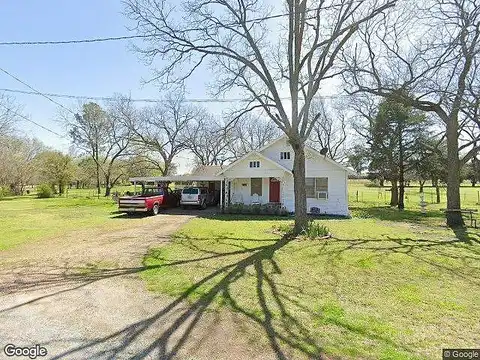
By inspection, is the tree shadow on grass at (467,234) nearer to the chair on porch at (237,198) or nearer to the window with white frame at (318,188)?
the window with white frame at (318,188)

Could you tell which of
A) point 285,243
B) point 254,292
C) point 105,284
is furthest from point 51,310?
point 285,243

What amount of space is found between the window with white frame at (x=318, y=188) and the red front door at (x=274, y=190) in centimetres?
209

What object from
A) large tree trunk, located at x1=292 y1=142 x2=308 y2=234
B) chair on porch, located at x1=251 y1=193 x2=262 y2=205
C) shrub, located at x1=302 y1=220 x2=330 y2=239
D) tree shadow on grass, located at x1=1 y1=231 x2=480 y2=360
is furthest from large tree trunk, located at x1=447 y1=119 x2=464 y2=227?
chair on porch, located at x1=251 y1=193 x2=262 y2=205

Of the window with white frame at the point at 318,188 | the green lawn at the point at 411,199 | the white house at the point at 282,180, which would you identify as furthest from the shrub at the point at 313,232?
the green lawn at the point at 411,199

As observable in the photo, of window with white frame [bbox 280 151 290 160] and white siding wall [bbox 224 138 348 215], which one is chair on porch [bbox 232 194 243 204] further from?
window with white frame [bbox 280 151 290 160]

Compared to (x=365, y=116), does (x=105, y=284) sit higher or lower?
lower

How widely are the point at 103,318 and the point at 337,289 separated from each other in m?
3.96

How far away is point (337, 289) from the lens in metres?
5.70

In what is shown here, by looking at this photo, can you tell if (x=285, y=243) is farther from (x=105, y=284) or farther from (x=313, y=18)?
(x=313, y=18)

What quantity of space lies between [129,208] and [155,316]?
1390 centimetres

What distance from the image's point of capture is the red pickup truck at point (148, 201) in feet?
56.9

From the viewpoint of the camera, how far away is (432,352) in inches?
139

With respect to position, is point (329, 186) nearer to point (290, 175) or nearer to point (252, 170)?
point (290, 175)

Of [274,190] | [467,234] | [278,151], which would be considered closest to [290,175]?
[274,190]
